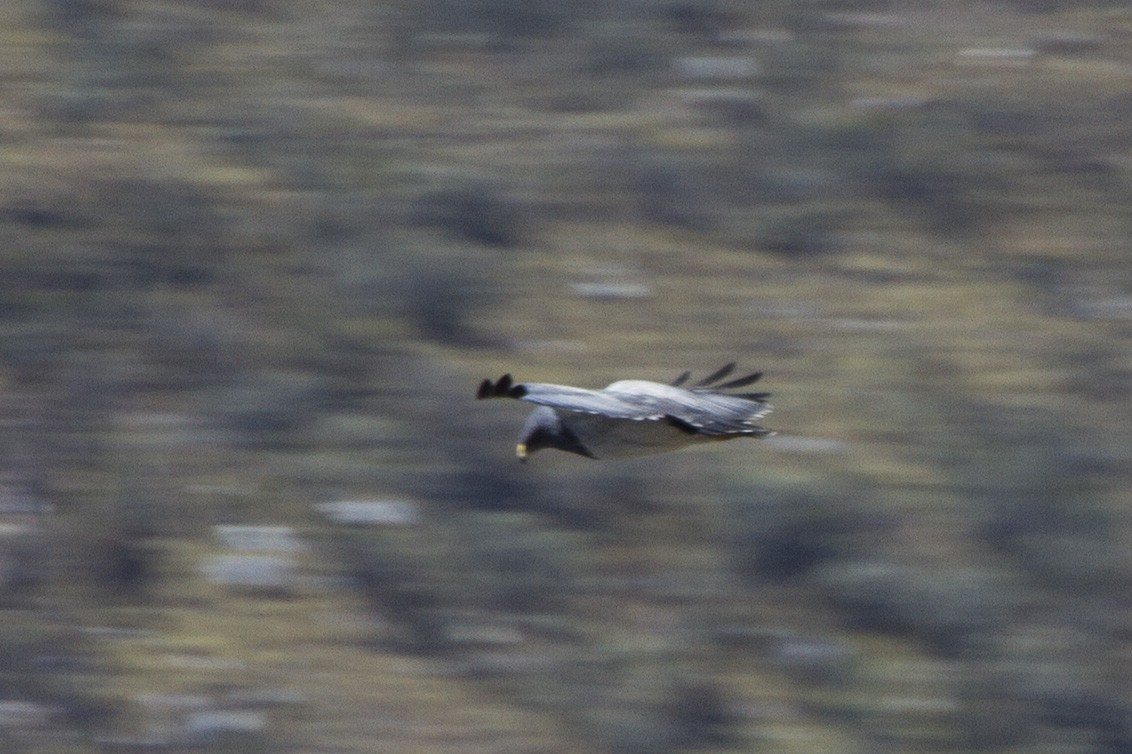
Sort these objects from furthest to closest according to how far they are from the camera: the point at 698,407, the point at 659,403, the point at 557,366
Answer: the point at 557,366 < the point at 698,407 < the point at 659,403

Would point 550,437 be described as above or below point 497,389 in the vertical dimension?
below

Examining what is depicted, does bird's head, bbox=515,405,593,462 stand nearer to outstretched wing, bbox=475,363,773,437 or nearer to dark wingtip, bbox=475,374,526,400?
outstretched wing, bbox=475,363,773,437

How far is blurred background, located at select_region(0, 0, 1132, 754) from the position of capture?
195 inches

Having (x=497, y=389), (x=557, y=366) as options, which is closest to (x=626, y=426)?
(x=497, y=389)

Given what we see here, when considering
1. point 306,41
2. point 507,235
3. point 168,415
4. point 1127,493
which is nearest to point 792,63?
point 507,235

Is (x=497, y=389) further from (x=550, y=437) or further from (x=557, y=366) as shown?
(x=557, y=366)

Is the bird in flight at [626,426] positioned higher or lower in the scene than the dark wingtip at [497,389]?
lower

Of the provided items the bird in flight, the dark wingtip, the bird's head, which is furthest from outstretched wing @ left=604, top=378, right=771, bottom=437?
the dark wingtip

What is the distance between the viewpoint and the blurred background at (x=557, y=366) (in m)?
4.95

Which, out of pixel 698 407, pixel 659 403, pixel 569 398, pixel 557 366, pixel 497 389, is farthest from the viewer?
pixel 557 366

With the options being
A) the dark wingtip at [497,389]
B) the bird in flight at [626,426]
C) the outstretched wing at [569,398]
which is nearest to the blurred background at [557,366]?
the bird in flight at [626,426]

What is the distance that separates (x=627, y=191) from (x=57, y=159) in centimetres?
210

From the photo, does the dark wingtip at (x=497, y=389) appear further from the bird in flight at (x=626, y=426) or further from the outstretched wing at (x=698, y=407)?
the outstretched wing at (x=698, y=407)

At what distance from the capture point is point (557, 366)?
232 inches
